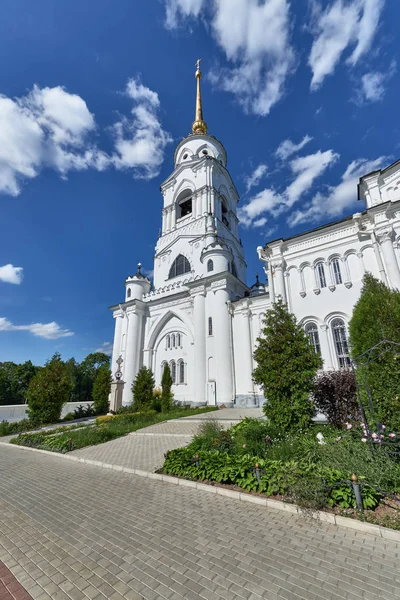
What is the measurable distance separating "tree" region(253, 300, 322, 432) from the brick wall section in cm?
761

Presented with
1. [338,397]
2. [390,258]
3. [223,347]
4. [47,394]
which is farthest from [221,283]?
[47,394]

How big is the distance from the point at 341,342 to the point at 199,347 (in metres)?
11.0

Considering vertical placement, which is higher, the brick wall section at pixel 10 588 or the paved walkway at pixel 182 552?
the paved walkway at pixel 182 552

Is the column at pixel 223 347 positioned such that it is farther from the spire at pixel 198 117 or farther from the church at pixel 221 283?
the spire at pixel 198 117

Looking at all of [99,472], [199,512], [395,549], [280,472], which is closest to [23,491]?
[99,472]

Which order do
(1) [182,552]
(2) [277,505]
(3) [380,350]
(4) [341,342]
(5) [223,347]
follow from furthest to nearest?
1. (5) [223,347]
2. (4) [341,342]
3. (3) [380,350]
4. (2) [277,505]
5. (1) [182,552]

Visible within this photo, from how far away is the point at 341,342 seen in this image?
1543 cm

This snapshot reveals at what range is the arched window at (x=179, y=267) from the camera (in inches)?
1125

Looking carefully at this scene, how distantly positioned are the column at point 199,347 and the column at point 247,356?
326 centimetres

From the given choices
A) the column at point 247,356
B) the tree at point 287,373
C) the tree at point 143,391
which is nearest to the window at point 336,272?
the column at point 247,356

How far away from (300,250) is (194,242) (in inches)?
522

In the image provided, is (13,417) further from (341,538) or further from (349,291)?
(349,291)

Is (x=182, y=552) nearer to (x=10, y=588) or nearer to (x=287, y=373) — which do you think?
(x=10, y=588)

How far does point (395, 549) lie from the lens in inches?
137
